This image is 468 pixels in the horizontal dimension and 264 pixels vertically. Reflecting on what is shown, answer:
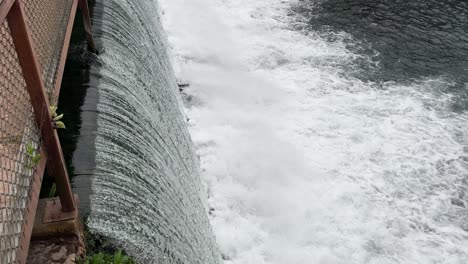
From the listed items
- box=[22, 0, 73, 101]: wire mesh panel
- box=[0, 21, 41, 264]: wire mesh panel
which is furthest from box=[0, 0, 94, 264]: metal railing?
box=[22, 0, 73, 101]: wire mesh panel

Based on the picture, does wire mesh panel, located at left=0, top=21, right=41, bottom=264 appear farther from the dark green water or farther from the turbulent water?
the dark green water

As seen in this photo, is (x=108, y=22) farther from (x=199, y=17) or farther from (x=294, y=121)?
(x=199, y=17)

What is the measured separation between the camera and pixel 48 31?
14.5 feet

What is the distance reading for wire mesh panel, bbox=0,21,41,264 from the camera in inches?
114

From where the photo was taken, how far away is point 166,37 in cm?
1083

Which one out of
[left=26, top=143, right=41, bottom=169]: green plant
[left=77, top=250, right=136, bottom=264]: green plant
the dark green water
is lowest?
[left=77, top=250, right=136, bottom=264]: green plant

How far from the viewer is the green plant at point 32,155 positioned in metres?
3.04

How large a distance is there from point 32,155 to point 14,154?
0.42ft

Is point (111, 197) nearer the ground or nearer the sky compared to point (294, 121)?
nearer the ground

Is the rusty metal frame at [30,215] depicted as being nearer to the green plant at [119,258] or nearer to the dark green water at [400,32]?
the green plant at [119,258]

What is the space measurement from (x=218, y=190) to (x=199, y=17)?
20.0 feet

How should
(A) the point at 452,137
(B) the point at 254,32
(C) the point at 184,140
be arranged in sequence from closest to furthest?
(C) the point at 184,140, (A) the point at 452,137, (B) the point at 254,32

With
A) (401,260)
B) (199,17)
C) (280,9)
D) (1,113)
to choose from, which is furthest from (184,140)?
(280,9)

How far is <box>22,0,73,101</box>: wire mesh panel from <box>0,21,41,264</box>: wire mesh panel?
2.10 feet
